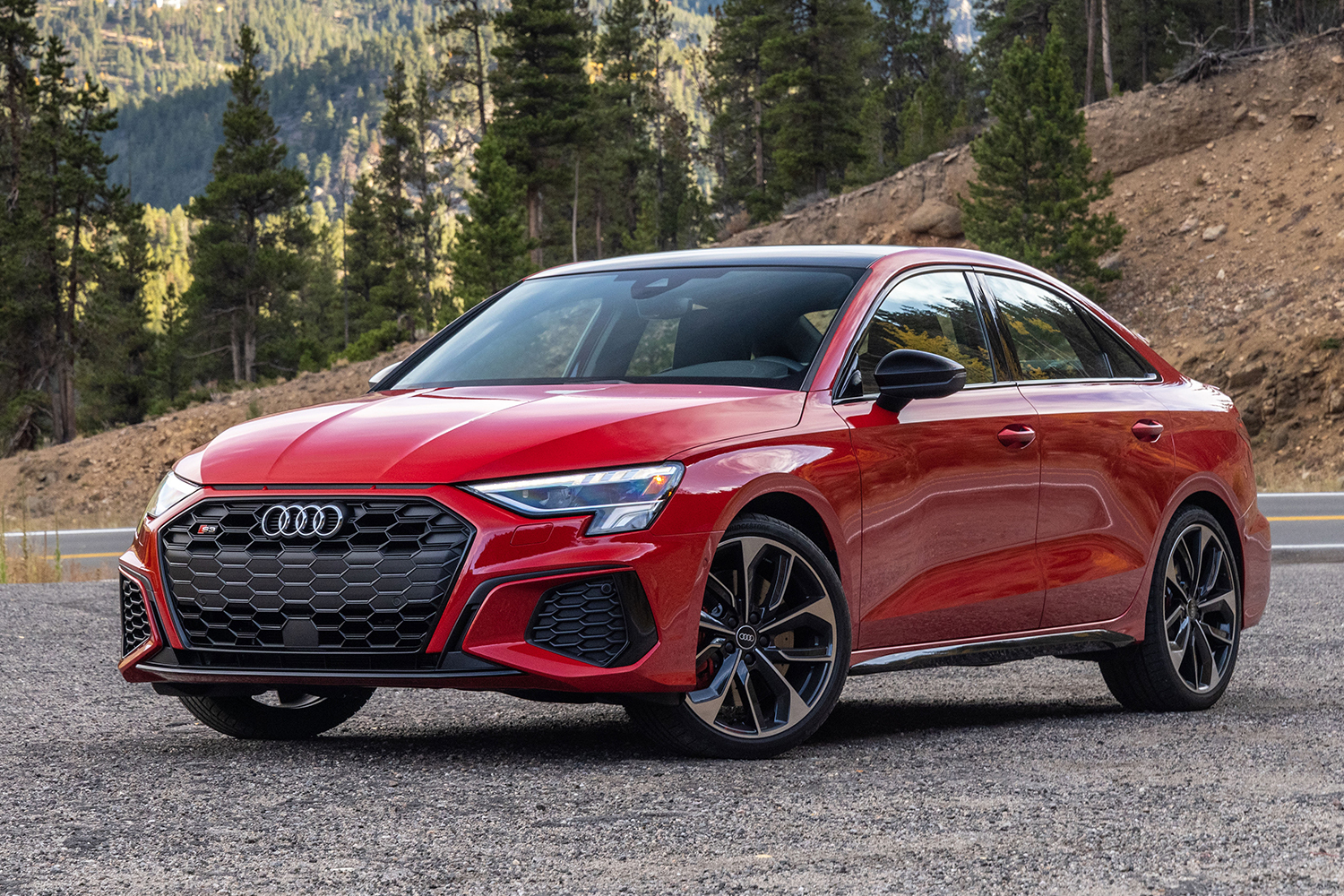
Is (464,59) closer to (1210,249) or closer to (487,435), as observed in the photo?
(1210,249)

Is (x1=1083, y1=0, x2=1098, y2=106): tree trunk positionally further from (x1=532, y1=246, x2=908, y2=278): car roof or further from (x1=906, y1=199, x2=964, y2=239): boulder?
(x1=532, y1=246, x2=908, y2=278): car roof

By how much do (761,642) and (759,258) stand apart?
5.76ft

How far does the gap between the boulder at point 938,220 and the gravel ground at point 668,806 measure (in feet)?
137

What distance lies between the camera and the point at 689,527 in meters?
4.62

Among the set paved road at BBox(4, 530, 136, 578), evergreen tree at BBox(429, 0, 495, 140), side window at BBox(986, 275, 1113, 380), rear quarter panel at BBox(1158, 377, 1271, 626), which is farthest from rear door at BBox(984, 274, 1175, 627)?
evergreen tree at BBox(429, 0, 495, 140)

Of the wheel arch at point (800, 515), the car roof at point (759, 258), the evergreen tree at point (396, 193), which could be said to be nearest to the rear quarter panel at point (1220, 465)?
the car roof at point (759, 258)

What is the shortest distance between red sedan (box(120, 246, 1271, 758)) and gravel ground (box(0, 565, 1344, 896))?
0.30m

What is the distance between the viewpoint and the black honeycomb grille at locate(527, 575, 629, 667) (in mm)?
4543

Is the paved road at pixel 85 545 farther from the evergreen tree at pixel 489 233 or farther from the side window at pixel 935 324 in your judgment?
the evergreen tree at pixel 489 233

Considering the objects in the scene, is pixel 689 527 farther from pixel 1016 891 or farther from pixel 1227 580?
pixel 1227 580

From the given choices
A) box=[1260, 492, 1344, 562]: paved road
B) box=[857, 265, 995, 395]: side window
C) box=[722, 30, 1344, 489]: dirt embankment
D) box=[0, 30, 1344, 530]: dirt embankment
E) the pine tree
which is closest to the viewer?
box=[857, 265, 995, 395]: side window

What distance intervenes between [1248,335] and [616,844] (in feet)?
111

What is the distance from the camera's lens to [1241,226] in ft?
133

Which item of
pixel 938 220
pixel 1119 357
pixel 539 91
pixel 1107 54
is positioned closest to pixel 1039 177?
pixel 938 220
